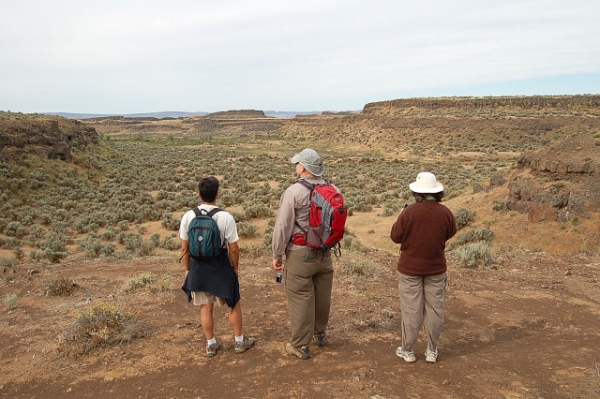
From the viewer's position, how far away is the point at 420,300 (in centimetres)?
396

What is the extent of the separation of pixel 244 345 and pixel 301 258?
1202 millimetres

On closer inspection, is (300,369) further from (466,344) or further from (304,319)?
(466,344)

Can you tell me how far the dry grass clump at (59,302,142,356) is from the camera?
14.6ft

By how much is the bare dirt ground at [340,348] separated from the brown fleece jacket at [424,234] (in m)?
0.96

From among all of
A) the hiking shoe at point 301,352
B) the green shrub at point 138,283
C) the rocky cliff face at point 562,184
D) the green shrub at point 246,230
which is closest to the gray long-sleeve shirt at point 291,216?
the hiking shoe at point 301,352

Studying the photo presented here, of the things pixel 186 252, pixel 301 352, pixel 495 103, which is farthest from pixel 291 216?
pixel 495 103

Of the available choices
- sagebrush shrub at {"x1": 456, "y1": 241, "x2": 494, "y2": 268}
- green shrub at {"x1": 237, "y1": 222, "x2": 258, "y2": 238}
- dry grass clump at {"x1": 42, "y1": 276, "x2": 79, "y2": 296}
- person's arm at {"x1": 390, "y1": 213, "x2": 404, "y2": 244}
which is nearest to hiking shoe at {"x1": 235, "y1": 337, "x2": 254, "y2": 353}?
person's arm at {"x1": 390, "y1": 213, "x2": 404, "y2": 244}

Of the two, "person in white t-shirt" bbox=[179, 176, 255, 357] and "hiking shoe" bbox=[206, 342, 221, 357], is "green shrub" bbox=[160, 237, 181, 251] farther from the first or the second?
"person in white t-shirt" bbox=[179, 176, 255, 357]

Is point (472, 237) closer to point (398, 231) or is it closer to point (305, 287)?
point (398, 231)

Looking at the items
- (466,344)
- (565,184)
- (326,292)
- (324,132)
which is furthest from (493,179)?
(324,132)

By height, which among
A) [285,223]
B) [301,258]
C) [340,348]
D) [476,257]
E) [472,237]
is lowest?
[472,237]

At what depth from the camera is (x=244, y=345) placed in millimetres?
4363

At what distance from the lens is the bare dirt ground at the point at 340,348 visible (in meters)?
3.68

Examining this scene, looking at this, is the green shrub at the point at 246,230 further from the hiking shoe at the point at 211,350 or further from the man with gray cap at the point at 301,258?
the man with gray cap at the point at 301,258
